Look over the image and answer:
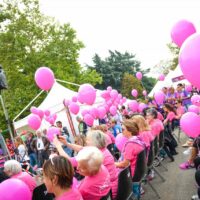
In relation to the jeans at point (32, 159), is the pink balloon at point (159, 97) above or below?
above

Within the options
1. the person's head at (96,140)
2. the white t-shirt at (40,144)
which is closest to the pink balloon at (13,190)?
the person's head at (96,140)

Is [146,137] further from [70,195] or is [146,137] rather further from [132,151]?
[70,195]

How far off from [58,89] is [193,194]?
10.5m

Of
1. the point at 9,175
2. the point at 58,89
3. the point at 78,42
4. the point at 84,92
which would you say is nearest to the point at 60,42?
the point at 78,42

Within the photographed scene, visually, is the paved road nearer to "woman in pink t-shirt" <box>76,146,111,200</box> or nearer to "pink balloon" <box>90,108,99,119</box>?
"woman in pink t-shirt" <box>76,146,111,200</box>

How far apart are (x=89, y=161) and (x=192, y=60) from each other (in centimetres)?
147

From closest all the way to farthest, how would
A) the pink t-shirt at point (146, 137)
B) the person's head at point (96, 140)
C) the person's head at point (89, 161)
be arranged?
the person's head at point (89, 161) → the person's head at point (96, 140) → the pink t-shirt at point (146, 137)

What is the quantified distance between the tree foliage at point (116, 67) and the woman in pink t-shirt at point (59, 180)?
38.8m

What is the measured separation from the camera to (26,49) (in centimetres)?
2569

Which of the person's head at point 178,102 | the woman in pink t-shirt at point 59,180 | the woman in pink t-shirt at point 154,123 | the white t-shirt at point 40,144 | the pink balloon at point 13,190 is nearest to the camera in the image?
the pink balloon at point 13,190

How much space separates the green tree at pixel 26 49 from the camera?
24.7 metres

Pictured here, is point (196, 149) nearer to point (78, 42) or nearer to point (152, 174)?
point (152, 174)

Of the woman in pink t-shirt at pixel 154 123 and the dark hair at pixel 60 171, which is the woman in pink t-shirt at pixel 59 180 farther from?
the woman in pink t-shirt at pixel 154 123

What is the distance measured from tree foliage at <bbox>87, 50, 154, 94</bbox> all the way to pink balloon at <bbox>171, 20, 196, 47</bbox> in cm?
3782
